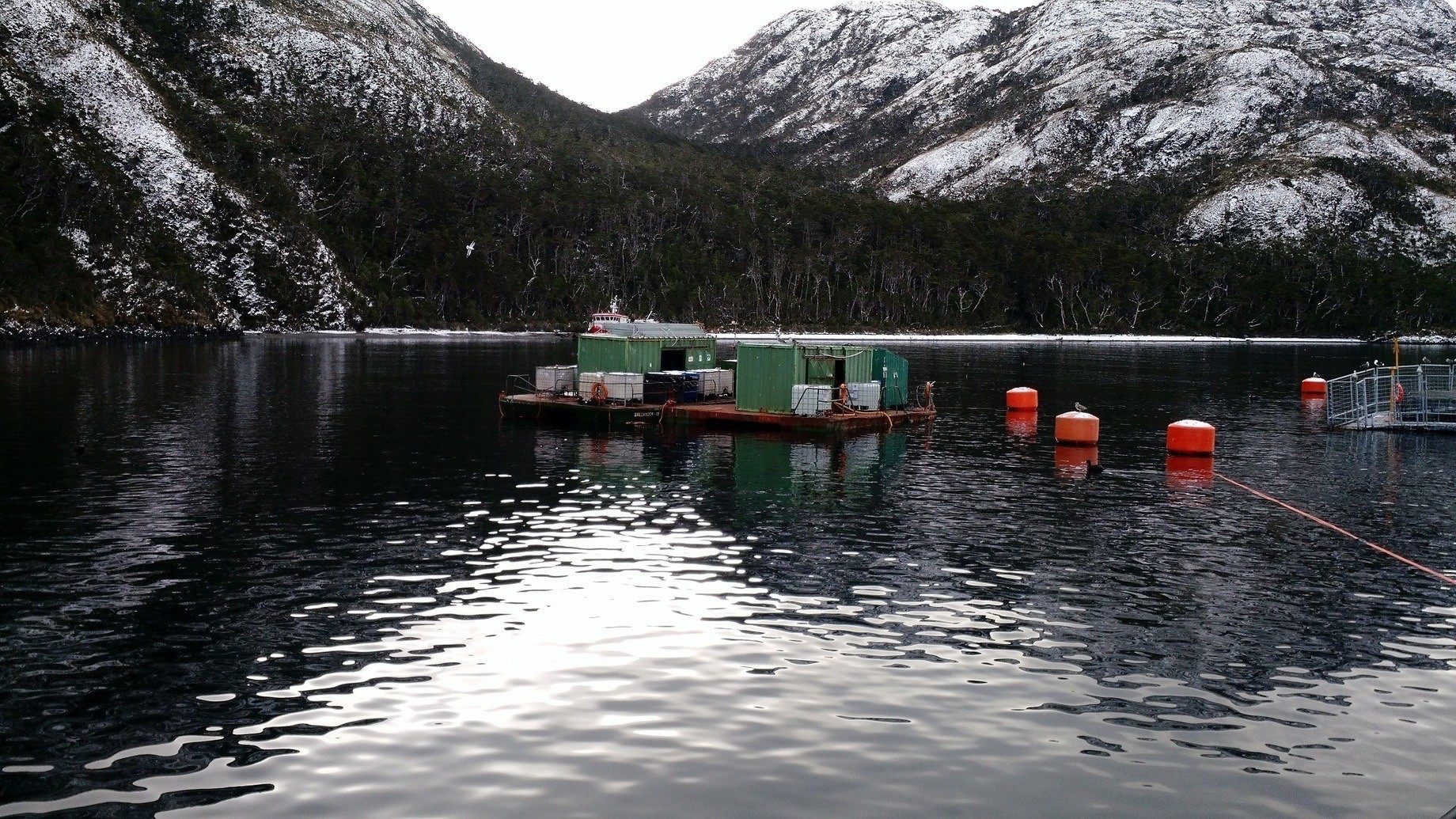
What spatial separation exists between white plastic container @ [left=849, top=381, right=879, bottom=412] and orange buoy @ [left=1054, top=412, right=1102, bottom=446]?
40.2ft

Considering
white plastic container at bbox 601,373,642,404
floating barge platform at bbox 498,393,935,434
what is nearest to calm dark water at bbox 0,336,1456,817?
floating barge platform at bbox 498,393,935,434

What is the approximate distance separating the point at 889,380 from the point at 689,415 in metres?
14.2

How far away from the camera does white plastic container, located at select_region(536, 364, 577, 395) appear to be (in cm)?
7131

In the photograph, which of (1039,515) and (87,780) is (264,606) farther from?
(1039,515)

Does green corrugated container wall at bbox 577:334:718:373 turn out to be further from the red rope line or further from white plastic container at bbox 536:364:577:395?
the red rope line

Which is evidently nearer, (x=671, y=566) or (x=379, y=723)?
(x=379, y=723)

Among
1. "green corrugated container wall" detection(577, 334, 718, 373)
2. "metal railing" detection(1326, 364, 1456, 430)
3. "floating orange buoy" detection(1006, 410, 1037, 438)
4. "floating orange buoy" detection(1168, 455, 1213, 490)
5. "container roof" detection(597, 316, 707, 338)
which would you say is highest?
"container roof" detection(597, 316, 707, 338)

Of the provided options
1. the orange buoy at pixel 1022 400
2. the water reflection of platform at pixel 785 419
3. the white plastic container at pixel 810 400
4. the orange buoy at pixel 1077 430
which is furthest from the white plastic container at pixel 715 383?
the orange buoy at pixel 1077 430

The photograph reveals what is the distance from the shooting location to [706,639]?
73.9ft

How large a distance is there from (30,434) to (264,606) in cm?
3675

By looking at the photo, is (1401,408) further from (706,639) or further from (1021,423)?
(706,639)

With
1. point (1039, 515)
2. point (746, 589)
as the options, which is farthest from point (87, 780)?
point (1039, 515)

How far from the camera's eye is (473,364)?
120625 millimetres

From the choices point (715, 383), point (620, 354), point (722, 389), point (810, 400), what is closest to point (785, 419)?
point (810, 400)
